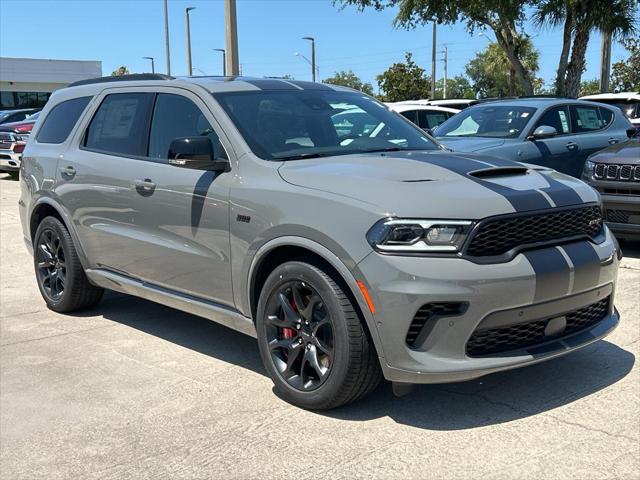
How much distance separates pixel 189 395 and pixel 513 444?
1.87 metres

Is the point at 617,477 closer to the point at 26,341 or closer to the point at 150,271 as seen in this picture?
the point at 150,271

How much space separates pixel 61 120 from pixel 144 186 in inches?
68.9

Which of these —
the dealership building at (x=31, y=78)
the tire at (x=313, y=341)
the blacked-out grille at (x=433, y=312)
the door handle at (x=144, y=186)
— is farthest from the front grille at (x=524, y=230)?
the dealership building at (x=31, y=78)

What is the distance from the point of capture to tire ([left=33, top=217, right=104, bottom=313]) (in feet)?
19.0

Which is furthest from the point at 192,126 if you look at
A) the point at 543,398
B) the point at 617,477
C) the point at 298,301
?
the point at 617,477

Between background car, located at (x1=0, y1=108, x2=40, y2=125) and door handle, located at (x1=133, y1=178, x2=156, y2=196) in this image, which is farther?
background car, located at (x1=0, y1=108, x2=40, y2=125)

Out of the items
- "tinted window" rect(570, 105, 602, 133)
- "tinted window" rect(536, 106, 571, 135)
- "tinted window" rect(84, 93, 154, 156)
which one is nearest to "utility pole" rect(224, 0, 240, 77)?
"tinted window" rect(536, 106, 571, 135)

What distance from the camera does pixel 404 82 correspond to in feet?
150

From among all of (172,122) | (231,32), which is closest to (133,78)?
(172,122)

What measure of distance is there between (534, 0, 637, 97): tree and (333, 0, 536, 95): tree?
61cm

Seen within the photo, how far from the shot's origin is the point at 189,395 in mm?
4211

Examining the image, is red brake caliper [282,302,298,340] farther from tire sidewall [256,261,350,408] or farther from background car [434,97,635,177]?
background car [434,97,635,177]

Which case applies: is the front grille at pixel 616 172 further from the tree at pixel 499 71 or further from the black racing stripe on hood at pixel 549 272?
the tree at pixel 499 71

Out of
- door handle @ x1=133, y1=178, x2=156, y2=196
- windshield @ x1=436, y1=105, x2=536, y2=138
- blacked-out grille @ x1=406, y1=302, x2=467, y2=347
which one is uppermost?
windshield @ x1=436, y1=105, x2=536, y2=138
